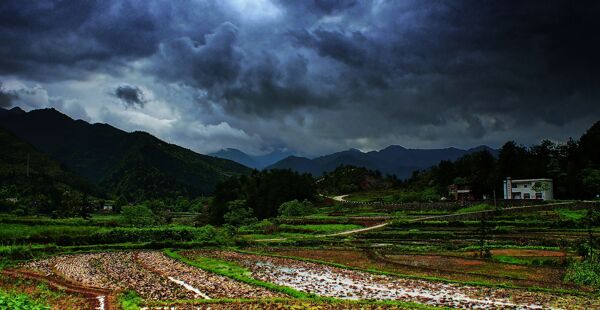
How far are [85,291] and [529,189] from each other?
9531 cm

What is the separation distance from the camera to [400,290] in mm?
24312

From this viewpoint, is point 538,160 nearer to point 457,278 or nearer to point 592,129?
point 592,129

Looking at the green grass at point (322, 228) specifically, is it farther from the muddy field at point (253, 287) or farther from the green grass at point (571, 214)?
the muddy field at point (253, 287)

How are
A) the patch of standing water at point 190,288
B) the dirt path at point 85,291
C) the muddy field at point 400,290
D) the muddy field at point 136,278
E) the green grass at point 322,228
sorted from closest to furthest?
the dirt path at point 85,291, the muddy field at point 400,290, the patch of standing water at point 190,288, the muddy field at point 136,278, the green grass at point 322,228

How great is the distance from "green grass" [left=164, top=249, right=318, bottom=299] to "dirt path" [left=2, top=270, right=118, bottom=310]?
8.01m

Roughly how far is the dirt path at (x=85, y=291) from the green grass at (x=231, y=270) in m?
8.01

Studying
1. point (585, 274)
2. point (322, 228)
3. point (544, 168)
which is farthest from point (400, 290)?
point (544, 168)

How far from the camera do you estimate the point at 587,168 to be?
97000mm

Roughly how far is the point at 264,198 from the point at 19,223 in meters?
68.5

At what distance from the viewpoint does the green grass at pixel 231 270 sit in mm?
23675

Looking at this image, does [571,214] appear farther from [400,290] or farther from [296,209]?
[296,209]

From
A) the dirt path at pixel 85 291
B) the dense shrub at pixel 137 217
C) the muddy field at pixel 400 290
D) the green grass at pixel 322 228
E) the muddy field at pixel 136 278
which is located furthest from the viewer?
the dense shrub at pixel 137 217

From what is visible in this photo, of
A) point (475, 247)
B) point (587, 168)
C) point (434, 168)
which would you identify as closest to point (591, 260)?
point (475, 247)

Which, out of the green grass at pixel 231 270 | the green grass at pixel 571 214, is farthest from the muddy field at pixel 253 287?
the green grass at pixel 571 214
